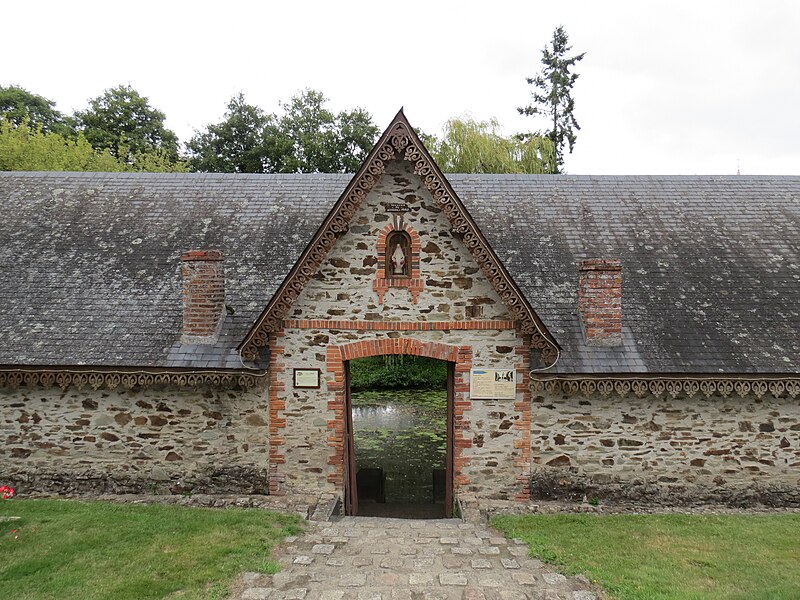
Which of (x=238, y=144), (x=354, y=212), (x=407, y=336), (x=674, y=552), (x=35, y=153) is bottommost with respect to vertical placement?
(x=674, y=552)

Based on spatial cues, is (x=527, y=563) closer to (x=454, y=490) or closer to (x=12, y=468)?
(x=454, y=490)

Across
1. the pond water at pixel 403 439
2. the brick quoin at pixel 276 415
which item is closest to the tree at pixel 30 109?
the pond water at pixel 403 439

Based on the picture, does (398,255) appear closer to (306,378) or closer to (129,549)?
(306,378)

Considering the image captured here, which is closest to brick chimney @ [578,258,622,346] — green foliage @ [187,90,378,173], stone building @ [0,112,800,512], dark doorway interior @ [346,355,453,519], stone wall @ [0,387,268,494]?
stone building @ [0,112,800,512]

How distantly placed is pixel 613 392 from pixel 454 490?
3175 mm

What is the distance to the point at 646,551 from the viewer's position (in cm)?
694

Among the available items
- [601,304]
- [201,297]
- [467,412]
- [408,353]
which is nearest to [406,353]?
[408,353]

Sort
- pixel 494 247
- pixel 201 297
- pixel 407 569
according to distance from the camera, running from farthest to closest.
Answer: pixel 494 247 < pixel 201 297 < pixel 407 569

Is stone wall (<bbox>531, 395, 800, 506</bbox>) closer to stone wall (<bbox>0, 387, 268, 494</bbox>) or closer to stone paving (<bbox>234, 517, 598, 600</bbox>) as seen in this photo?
stone paving (<bbox>234, 517, 598, 600</bbox>)

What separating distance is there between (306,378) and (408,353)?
70.0 inches

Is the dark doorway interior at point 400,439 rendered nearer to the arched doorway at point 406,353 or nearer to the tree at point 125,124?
the arched doorway at point 406,353

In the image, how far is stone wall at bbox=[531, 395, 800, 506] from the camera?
906cm

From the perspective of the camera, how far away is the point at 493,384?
354 inches

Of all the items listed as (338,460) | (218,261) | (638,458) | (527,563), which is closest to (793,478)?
(638,458)
